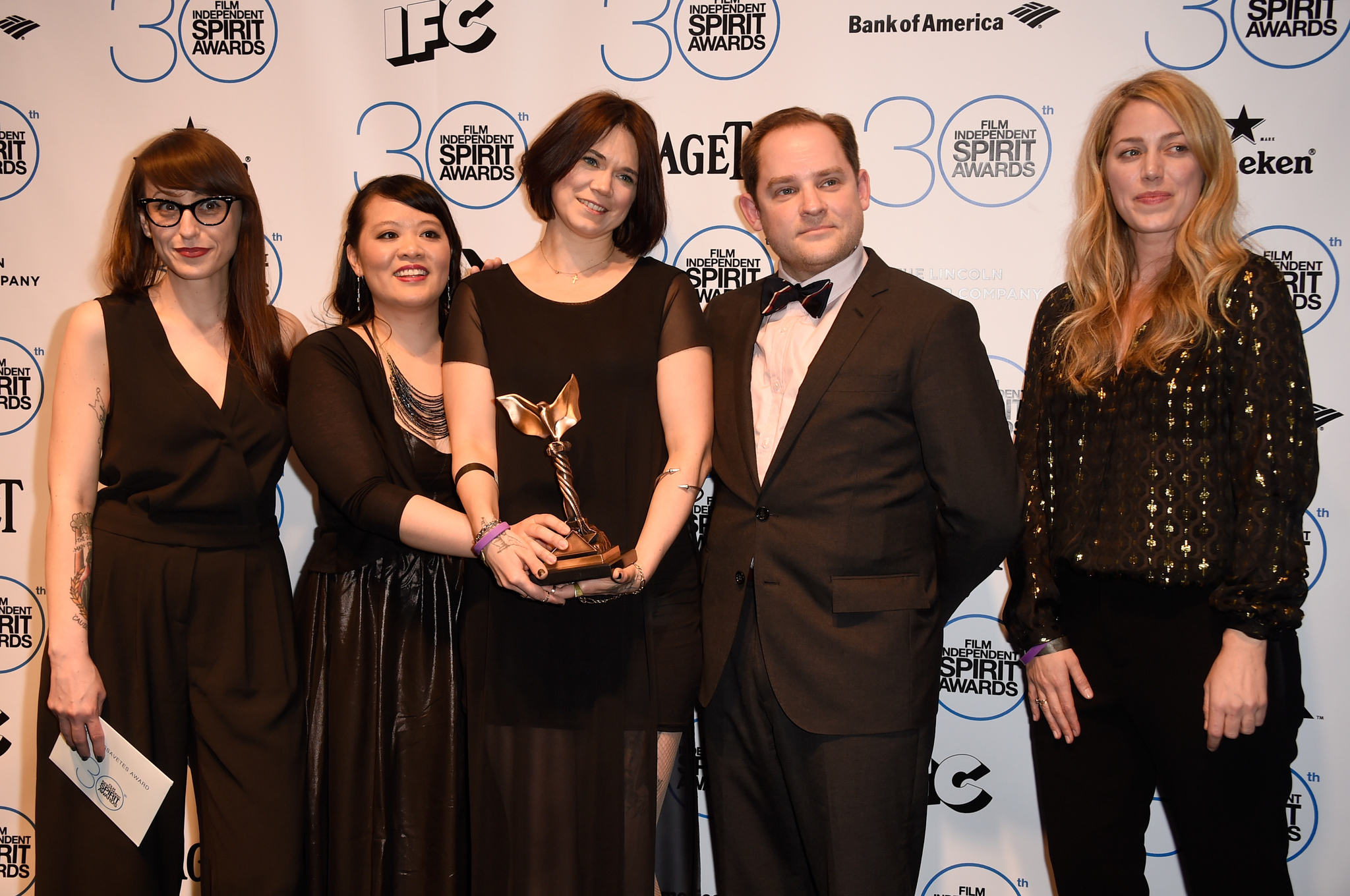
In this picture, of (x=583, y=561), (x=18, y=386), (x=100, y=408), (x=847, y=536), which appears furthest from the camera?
(x=18, y=386)

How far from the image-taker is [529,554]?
171 cm

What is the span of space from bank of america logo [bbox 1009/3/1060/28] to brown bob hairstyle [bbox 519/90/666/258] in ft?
4.20

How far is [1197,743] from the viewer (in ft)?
5.81

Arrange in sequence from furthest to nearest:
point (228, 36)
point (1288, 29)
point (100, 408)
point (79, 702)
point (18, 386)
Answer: point (18, 386) → point (228, 36) → point (1288, 29) → point (100, 408) → point (79, 702)

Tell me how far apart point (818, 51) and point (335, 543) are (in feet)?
6.56

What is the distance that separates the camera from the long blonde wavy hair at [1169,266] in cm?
183

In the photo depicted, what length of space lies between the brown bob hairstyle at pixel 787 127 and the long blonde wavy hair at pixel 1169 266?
0.59 m

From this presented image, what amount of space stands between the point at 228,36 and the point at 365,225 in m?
1.14

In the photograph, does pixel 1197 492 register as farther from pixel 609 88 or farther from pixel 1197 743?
pixel 609 88

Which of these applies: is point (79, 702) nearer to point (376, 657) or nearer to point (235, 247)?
point (376, 657)

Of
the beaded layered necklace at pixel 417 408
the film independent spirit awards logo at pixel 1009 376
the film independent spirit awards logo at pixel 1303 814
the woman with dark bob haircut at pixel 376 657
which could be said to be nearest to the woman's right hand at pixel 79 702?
the woman with dark bob haircut at pixel 376 657

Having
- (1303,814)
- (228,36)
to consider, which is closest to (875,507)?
(1303,814)

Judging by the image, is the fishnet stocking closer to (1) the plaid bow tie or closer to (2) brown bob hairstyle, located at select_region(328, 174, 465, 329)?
(1) the plaid bow tie

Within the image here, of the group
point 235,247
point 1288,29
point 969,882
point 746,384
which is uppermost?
point 1288,29
